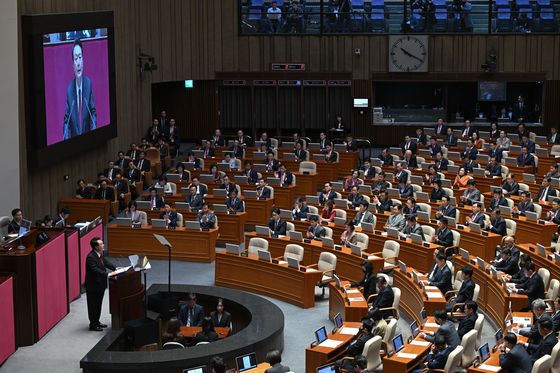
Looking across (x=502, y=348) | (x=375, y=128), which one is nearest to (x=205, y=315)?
(x=502, y=348)

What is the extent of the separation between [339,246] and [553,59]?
1406cm

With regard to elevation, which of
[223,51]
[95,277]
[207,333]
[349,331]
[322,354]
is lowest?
[207,333]

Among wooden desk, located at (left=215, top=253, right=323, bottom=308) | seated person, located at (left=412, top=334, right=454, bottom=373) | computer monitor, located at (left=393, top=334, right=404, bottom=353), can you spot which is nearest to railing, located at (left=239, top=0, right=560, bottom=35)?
wooden desk, located at (left=215, top=253, right=323, bottom=308)

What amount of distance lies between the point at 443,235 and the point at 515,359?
725 cm

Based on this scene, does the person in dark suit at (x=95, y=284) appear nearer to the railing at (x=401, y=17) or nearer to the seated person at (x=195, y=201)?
the seated person at (x=195, y=201)

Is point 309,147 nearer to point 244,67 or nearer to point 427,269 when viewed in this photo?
point 244,67

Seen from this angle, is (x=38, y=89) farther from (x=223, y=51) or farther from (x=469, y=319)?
(x=469, y=319)

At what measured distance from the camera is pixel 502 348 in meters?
14.1

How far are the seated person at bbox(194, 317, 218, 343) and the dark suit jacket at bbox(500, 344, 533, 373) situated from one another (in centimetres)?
481

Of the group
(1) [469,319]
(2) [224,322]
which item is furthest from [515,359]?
(2) [224,322]

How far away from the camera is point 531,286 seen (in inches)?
661

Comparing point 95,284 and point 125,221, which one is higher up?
point 125,221

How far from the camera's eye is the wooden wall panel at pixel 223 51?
29578 millimetres

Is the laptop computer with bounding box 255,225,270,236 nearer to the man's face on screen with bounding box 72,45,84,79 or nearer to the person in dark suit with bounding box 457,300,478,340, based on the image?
the man's face on screen with bounding box 72,45,84,79
